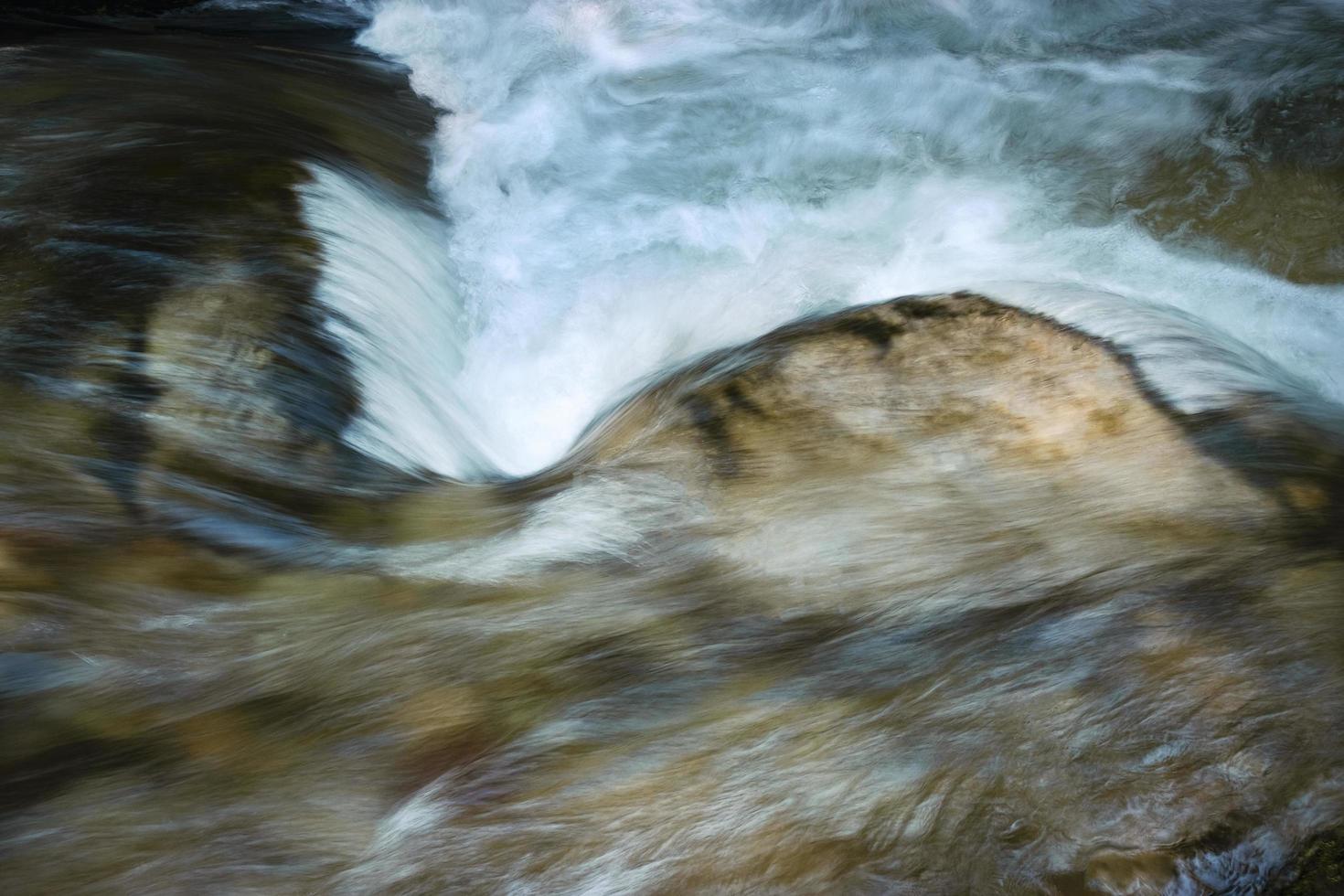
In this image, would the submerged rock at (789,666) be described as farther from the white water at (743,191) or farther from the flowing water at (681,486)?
the white water at (743,191)

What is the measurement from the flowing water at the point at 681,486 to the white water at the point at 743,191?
0.03 meters

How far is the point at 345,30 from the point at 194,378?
14.4 feet

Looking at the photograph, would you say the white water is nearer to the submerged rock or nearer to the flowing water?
the flowing water

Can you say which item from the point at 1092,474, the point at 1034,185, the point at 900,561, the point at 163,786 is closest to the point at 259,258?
the point at 163,786

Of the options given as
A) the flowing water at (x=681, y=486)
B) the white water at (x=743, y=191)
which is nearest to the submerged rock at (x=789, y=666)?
the flowing water at (x=681, y=486)

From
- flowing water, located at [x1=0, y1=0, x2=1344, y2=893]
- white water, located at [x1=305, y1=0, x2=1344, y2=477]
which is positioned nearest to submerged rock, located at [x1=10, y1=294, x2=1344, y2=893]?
flowing water, located at [x1=0, y1=0, x2=1344, y2=893]

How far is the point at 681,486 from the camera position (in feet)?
11.3

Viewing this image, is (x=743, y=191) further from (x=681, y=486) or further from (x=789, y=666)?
(x=789, y=666)

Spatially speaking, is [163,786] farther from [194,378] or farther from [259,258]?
[259,258]

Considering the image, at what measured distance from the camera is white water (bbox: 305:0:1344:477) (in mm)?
4410

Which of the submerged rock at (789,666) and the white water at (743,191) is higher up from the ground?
the white water at (743,191)

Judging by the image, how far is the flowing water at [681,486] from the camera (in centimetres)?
250

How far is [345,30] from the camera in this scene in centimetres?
714

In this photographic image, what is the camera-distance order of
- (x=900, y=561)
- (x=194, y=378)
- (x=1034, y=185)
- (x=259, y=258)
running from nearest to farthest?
(x=900, y=561), (x=194, y=378), (x=259, y=258), (x=1034, y=185)
